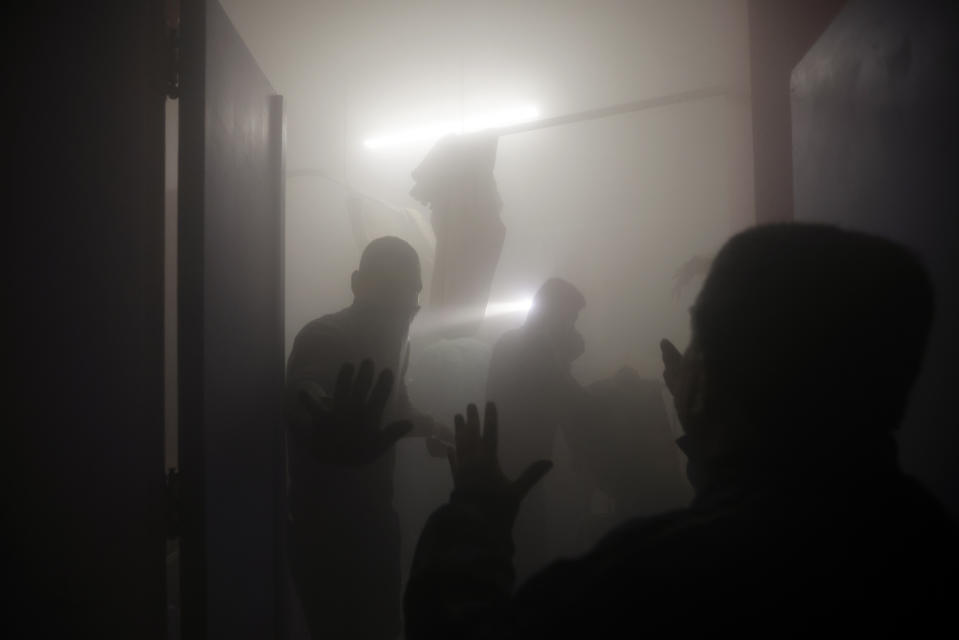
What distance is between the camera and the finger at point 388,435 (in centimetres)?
80

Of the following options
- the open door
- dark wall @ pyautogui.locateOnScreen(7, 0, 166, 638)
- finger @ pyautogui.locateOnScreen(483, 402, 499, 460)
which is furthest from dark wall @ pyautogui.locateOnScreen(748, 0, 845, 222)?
dark wall @ pyautogui.locateOnScreen(7, 0, 166, 638)

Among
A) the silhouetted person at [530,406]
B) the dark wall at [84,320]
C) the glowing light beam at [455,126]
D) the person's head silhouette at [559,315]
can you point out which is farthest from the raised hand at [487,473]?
the glowing light beam at [455,126]

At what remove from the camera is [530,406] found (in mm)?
1590

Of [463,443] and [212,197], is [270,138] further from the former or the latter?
[463,443]

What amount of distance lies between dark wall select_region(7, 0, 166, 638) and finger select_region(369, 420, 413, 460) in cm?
29

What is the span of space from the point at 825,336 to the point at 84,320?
0.74 meters

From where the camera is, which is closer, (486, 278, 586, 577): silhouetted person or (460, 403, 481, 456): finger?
(460, 403, 481, 456): finger

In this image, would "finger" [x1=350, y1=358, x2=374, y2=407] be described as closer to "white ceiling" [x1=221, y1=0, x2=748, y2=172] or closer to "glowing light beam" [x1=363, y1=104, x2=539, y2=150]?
"glowing light beam" [x1=363, y1=104, x2=539, y2=150]

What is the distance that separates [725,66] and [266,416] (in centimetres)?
210

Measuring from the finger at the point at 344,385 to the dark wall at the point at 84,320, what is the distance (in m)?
0.24

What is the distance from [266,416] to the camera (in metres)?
1.04

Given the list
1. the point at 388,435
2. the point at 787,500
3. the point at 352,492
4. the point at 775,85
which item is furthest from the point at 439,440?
the point at 775,85

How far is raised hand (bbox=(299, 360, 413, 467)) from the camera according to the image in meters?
0.79

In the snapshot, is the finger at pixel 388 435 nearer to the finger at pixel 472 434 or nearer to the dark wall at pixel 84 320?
the finger at pixel 472 434
